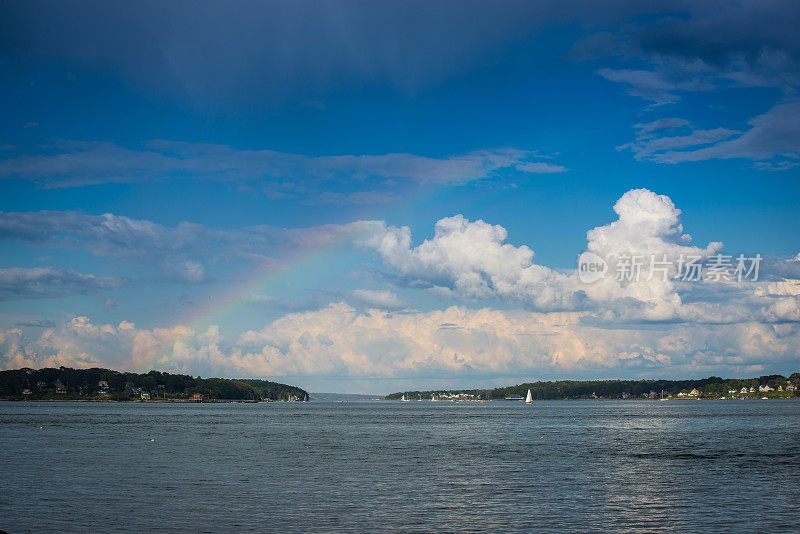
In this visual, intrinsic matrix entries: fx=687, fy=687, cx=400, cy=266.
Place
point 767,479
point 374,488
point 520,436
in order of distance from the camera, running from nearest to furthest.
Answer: point 374,488 < point 767,479 < point 520,436

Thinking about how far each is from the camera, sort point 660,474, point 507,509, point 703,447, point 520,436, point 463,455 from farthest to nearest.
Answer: point 520,436, point 703,447, point 463,455, point 660,474, point 507,509

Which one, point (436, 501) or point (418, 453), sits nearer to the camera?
point (436, 501)

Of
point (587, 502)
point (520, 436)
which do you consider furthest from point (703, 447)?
point (587, 502)

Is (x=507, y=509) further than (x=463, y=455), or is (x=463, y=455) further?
(x=463, y=455)

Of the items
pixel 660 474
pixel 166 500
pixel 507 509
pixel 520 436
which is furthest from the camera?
pixel 520 436

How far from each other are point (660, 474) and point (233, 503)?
1599 inches

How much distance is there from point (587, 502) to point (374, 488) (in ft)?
55.6

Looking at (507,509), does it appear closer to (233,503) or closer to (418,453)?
(233,503)

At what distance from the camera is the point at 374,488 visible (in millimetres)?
55969

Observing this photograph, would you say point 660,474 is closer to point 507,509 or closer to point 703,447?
point 507,509

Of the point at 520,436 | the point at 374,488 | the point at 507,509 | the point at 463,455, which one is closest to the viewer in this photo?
the point at 507,509

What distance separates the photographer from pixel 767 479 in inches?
2422

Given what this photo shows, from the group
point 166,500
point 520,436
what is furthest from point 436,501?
point 520,436

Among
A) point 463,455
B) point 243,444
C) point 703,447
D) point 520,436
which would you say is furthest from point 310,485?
point 520,436
